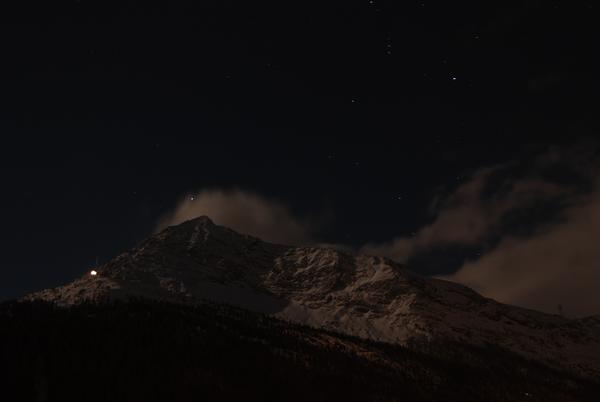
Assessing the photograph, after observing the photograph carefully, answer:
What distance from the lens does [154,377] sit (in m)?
131

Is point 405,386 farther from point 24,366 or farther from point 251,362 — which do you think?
point 24,366

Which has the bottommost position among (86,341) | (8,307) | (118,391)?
(118,391)

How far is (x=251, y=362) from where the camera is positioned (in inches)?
6353

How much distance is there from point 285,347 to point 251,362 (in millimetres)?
33736

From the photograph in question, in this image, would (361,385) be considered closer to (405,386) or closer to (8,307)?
(405,386)

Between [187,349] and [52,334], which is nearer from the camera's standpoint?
[52,334]

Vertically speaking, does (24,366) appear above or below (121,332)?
below

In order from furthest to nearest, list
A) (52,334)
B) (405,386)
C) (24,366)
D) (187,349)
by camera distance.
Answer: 1. (405,386)
2. (187,349)
3. (52,334)
4. (24,366)

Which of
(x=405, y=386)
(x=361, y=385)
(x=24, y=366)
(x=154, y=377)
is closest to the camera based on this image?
(x=24, y=366)

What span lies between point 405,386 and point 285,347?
129 feet

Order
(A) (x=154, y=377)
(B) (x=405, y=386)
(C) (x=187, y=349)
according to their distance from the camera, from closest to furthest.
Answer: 1. (A) (x=154, y=377)
2. (C) (x=187, y=349)
3. (B) (x=405, y=386)

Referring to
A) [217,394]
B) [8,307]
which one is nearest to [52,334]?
[8,307]

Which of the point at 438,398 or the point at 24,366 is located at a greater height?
the point at 438,398

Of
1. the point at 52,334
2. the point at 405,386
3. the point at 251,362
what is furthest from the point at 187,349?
the point at 405,386
